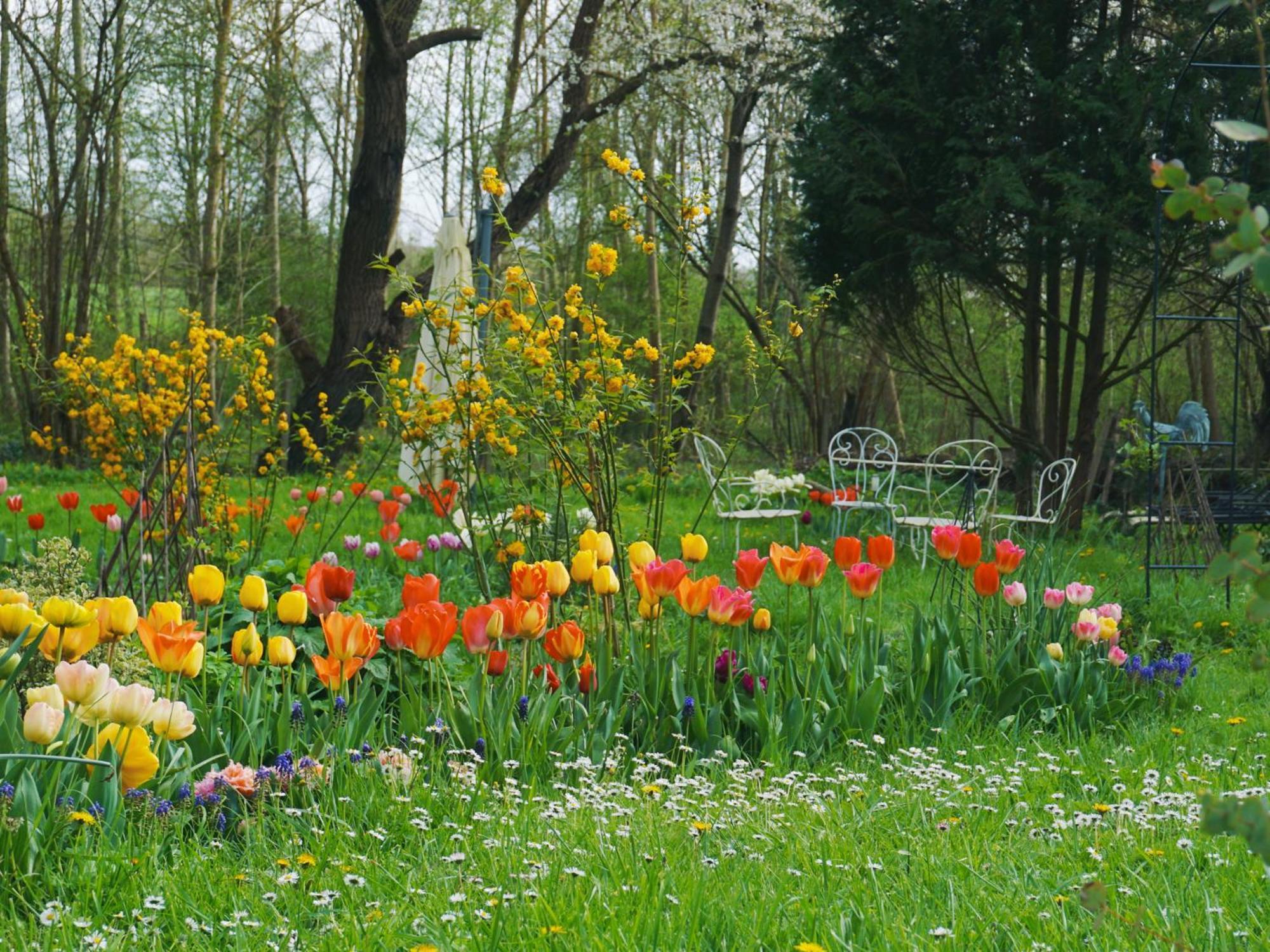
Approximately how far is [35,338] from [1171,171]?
734cm

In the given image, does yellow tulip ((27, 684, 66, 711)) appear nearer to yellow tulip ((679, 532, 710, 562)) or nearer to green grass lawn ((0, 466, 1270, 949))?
green grass lawn ((0, 466, 1270, 949))

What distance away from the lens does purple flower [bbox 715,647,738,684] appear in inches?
130

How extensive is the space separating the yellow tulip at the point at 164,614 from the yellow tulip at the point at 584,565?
968 millimetres

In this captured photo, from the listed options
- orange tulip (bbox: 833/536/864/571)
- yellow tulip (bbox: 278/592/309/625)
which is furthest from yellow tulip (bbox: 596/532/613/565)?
yellow tulip (bbox: 278/592/309/625)

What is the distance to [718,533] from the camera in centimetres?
850

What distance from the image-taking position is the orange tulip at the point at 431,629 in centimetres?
254

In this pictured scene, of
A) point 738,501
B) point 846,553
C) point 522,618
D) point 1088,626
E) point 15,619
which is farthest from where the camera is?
point 738,501

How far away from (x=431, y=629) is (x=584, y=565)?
569 millimetres

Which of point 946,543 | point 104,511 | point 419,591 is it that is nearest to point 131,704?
point 419,591

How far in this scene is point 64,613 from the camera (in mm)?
2205

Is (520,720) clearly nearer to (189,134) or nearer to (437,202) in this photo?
(189,134)

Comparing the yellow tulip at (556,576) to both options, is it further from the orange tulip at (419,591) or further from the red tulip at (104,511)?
the red tulip at (104,511)

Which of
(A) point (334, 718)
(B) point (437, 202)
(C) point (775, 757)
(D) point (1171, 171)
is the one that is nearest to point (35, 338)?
(A) point (334, 718)

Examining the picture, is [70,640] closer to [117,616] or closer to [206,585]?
[117,616]
